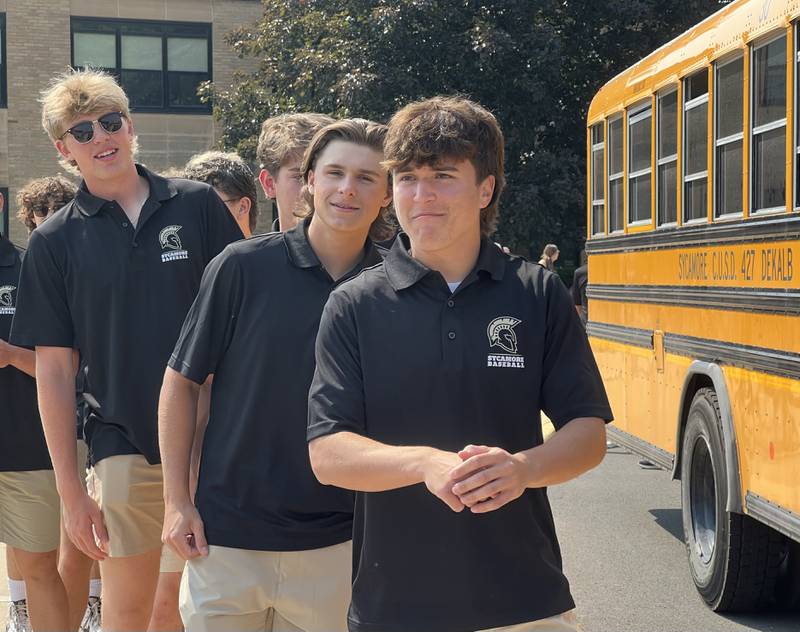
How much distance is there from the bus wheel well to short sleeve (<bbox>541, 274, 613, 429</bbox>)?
4.30 m

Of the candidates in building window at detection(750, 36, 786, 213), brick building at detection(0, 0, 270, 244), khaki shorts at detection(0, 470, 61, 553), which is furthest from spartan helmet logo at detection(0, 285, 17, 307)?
brick building at detection(0, 0, 270, 244)

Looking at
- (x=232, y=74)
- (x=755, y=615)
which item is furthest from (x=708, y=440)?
(x=232, y=74)

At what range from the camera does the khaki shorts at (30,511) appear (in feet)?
16.7

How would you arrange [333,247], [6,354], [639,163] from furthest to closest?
[639,163], [6,354], [333,247]

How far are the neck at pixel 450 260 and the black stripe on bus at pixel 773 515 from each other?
308 cm

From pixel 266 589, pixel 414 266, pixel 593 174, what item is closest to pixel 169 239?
pixel 266 589

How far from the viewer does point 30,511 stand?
5141mm

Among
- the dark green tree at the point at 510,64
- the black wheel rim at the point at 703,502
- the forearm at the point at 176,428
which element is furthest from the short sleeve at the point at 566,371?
the dark green tree at the point at 510,64

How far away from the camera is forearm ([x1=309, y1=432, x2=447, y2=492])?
2521mm

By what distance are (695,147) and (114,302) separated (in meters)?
4.17

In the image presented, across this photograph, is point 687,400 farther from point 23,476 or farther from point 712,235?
point 23,476

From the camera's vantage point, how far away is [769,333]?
5.84 m

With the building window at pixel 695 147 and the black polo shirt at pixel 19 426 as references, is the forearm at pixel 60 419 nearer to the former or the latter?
the black polo shirt at pixel 19 426

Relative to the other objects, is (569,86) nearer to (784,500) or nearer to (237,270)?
(784,500)
